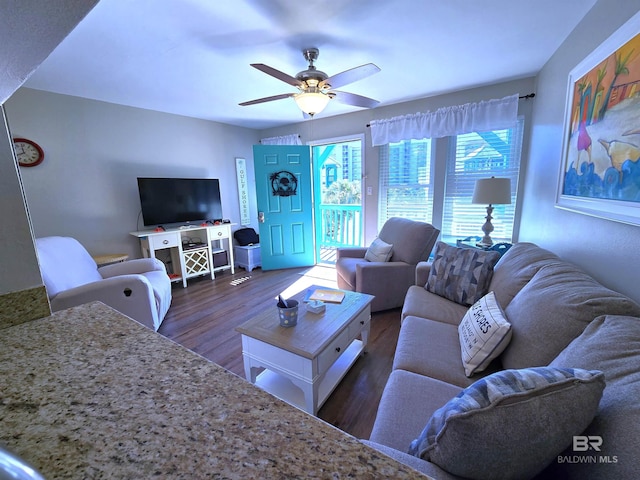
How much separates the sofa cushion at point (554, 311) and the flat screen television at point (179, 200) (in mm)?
3643

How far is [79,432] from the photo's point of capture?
0.41 metres

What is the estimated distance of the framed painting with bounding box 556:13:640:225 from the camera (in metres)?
1.09

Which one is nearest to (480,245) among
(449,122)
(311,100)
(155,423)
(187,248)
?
(449,122)

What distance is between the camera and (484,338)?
120 centimetres

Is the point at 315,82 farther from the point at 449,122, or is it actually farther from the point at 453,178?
the point at 453,178

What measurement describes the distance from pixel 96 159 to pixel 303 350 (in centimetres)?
325

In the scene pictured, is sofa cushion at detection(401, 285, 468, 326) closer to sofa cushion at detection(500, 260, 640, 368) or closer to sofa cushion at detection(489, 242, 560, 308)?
sofa cushion at detection(489, 242, 560, 308)

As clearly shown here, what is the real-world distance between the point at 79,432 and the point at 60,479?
0.28ft

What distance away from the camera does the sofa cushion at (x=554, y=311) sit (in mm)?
917

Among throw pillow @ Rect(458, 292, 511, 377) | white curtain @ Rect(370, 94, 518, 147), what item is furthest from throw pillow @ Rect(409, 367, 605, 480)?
white curtain @ Rect(370, 94, 518, 147)

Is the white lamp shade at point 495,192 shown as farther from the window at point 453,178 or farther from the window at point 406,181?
the window at point 406,181

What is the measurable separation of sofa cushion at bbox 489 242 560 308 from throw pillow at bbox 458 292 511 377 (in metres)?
0.21

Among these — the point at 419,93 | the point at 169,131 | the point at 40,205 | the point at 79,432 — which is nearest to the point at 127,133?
the point at 169,131

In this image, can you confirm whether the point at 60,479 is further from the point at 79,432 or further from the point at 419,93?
the point at 419,93
